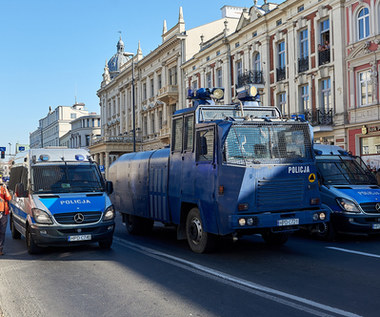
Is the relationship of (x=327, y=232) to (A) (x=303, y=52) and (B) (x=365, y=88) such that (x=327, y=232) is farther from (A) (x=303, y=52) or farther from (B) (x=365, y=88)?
(A) (x=303, y=52)

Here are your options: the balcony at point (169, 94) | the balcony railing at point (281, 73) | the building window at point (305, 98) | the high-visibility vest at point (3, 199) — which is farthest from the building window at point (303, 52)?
the high-visibility vest at point (3, 199)

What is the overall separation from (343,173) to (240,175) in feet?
15.1

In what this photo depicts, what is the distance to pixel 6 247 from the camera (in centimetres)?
1204

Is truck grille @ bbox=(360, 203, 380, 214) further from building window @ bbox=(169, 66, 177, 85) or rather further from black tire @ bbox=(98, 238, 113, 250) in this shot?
building window @ bbox=(169, 66, 177, 85)

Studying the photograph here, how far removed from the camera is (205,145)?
9641mm

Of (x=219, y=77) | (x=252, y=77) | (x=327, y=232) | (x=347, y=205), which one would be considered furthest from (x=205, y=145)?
(x=219, y=77)

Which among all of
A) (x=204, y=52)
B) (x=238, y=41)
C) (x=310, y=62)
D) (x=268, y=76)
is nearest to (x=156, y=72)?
(x=204, y=52)

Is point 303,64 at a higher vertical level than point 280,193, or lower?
higher

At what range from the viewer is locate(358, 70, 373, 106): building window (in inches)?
936

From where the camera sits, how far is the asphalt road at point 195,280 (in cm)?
616

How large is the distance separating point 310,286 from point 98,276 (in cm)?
351

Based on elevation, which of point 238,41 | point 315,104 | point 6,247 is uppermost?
point 238,41

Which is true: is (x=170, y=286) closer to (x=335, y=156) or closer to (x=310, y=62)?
(x=335, y=156)

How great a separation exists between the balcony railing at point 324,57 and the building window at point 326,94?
38.3 inches
